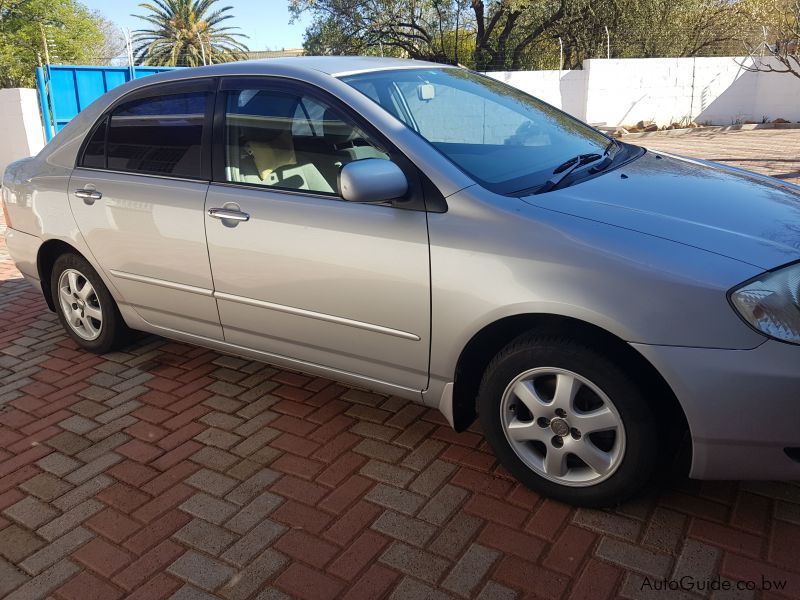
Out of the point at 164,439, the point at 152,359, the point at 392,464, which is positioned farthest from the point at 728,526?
the point at 152,359

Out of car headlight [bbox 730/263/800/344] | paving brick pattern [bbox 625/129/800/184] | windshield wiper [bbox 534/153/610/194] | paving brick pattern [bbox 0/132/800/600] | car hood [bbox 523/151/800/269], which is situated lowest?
paving brick pattern [bbox 0/132/800/600]

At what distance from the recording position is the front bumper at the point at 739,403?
2152mm

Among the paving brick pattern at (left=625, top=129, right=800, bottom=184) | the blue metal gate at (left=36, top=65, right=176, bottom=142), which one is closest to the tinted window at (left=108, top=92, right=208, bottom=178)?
the paving brick pattern at (left=625, top=129, right=800, bottom=184)

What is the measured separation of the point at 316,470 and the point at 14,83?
35.6 meters

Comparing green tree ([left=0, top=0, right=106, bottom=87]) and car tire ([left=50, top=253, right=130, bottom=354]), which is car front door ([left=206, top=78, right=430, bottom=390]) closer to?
car tire ([left=50, top=253, right=130, bottom=354])

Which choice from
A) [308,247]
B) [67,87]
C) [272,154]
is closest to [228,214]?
[272,154]

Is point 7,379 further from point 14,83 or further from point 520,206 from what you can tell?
point 14,83

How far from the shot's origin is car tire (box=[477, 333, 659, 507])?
2.40 meters

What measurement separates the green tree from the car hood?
112 feet

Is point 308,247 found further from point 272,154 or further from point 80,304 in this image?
point 80,304

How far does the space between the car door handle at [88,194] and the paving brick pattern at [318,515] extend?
1116mm

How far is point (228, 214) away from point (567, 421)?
5.83ft

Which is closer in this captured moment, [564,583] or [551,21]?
[564,583]

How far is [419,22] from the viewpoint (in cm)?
2348
